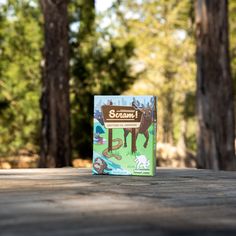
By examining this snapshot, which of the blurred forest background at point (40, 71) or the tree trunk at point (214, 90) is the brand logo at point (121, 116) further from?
the blurred forest background at point (40, 71)

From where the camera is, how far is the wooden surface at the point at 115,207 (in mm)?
1234

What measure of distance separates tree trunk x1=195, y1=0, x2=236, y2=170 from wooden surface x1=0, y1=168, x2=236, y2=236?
10.9 ft

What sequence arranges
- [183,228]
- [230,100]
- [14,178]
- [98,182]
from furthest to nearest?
[230,100], [14,178], [98,182], [183,228]

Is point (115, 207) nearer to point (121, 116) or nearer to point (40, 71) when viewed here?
point (121, 116)

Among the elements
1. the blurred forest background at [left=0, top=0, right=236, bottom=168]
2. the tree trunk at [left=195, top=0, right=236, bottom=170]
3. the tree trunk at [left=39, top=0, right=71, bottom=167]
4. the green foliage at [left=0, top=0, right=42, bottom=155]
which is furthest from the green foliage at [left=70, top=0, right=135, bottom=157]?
the tree trunk at [left=195, top=0, right=236, bottom=170]

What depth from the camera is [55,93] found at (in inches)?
243

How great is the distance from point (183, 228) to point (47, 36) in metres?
5.25

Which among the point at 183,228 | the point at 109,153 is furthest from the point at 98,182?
the point at 183,228

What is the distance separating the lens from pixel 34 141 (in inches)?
419

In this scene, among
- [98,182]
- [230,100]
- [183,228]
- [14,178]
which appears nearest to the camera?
[183,228]

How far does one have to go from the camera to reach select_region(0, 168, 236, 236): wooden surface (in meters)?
1.23

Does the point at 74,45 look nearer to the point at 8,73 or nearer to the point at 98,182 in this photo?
the point at 8,73

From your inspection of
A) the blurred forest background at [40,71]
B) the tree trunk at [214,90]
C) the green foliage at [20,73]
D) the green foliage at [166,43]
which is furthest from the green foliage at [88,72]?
the green foliage at [166,43]

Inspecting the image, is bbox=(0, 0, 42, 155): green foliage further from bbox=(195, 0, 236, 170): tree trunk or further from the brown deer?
the brown deer
